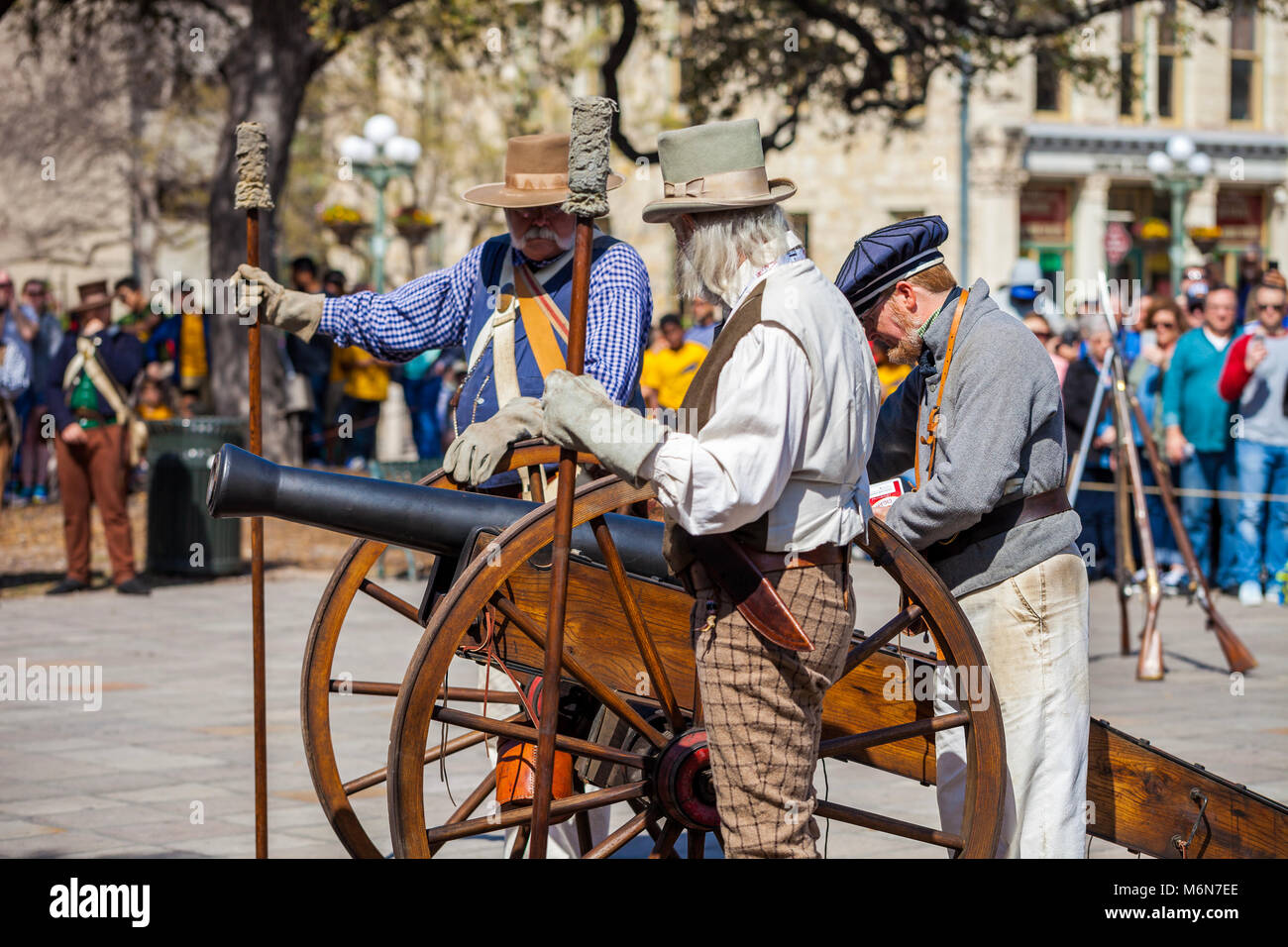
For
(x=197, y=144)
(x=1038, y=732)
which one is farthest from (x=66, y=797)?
(x=197, y=144)

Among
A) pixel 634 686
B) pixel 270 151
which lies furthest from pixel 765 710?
pixel 270 151

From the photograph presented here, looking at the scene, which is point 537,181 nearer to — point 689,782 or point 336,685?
point 336,685

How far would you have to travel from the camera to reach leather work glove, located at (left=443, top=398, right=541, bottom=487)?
4.08 metres

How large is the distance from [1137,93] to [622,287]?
16.8m

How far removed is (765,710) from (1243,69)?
38057 millimetres

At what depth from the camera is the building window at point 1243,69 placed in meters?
37.6

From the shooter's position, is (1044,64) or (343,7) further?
(1044,64)

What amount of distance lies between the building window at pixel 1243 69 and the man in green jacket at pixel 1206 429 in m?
27.8

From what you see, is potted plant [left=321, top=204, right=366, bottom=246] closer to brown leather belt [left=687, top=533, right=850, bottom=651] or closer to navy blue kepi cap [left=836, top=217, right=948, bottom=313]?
navy blue kepi cap [left=836, top=217, right=948, bottom=313]

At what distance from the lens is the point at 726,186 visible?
3557 millimetres

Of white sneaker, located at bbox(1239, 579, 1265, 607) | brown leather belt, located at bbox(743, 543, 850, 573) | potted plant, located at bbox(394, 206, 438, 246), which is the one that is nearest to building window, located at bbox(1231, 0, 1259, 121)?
potted plant, located at bbox(394, 206, 438, 246)

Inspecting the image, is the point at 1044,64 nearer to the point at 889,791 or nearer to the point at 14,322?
the point at 14,322

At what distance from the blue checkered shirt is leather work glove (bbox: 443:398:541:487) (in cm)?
55
